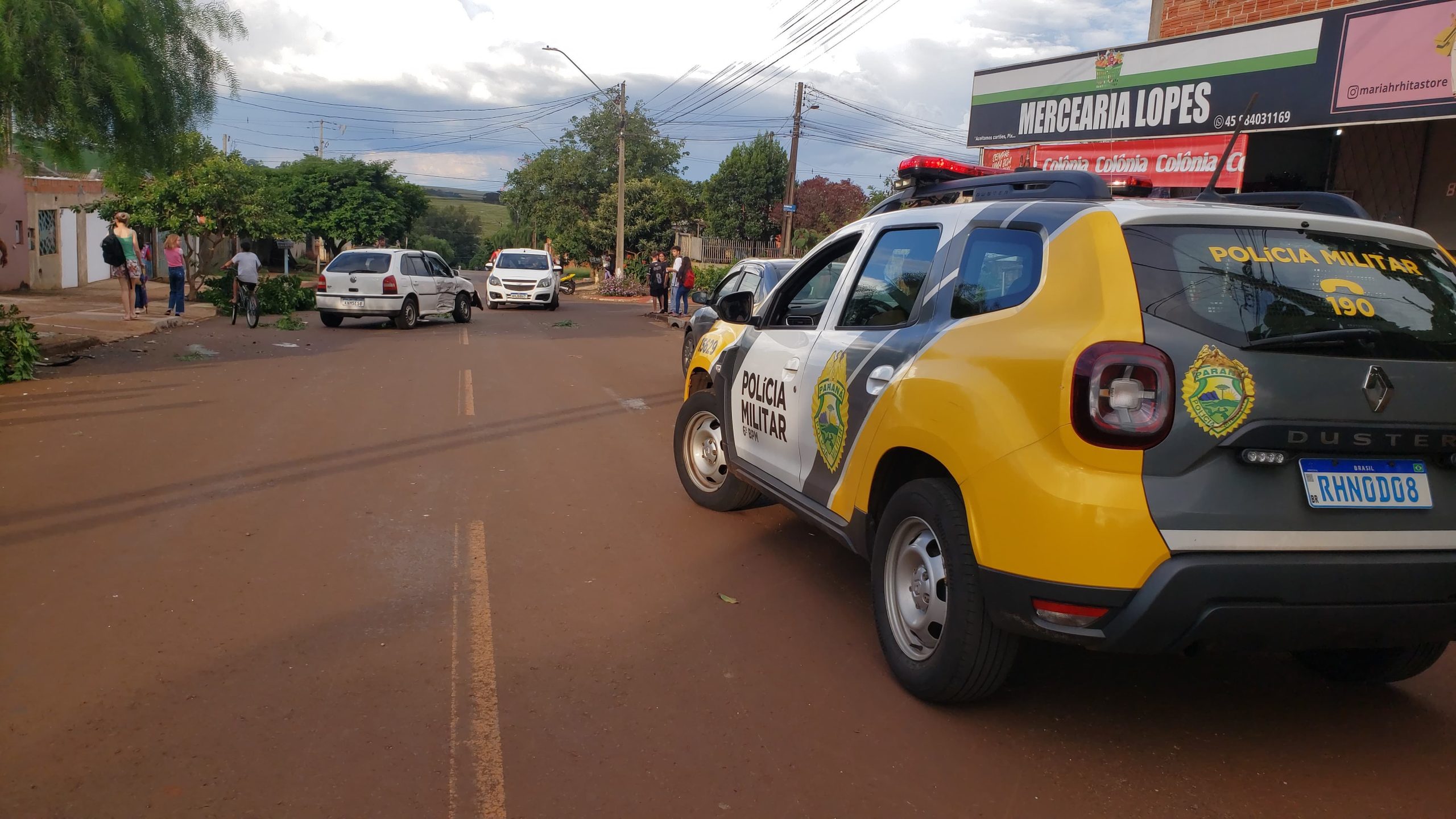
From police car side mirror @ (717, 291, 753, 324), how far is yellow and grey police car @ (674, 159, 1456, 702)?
209 centimetres

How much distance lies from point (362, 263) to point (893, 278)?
719 inches

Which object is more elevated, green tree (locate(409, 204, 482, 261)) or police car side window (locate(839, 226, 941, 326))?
green tree (locate(409, 204, 482, 261))

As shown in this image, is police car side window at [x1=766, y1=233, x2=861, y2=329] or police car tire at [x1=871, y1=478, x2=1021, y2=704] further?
police car side window at [x1=766, y1=233, x2=861, y2=329]

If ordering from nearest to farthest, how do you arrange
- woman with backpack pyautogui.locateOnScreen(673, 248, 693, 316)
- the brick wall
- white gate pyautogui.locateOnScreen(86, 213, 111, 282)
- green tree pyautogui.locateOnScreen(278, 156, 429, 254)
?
the brick wall < woman with backpack pyautogui.locateOnScreen(673, 248, 693, 316) < white gate pyautogui.locateOnScreen(86, 213, 111, 282) < green tree pyautogui.locateOnScreen(278, 156, 429, 254)

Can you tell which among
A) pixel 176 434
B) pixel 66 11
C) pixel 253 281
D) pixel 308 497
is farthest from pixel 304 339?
pixel 308 497

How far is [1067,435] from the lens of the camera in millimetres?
3371

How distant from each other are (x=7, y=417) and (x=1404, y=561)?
11.1m

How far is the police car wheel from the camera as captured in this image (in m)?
6.86

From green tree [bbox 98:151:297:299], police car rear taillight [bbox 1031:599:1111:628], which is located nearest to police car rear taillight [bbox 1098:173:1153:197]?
police car rear taillight [bbox 1031:599:1111:628]

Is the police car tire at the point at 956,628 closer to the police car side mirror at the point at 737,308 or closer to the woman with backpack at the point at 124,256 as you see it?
the police car side mirror at the point at 737,308

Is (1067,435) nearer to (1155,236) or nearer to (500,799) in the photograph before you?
(1155,236)

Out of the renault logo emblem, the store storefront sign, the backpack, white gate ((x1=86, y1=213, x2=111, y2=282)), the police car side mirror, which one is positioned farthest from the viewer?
white gate ((x1=86, y1=213, x2=111, y2=282))

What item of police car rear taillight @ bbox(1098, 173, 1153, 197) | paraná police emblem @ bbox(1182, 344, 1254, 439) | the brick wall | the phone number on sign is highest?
the brick wall

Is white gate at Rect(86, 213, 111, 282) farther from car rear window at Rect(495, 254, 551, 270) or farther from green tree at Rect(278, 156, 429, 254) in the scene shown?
green tree at Rect(278, 156, 429, 254)
